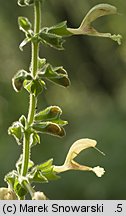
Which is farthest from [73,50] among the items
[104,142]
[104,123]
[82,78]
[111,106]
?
[104,142]

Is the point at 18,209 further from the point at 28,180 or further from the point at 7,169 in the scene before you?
the point at 7,169

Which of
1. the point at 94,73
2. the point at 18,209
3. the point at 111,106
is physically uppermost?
the point at 94,73

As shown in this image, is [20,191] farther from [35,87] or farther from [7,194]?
[35,87]

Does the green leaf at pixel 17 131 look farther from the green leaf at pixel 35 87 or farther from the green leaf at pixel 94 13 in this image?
the green leaf at pixel 94 13

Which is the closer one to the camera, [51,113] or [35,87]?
[35,87]

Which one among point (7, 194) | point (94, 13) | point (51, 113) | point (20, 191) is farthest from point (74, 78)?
point (20, 191)

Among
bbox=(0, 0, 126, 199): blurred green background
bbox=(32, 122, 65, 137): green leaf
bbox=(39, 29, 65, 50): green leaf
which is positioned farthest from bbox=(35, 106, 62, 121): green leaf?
bbox=(0, 0, 126, 199): blurred green background

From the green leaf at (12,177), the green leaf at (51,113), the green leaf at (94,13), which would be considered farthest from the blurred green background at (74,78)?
the green leaf at (12,177)
